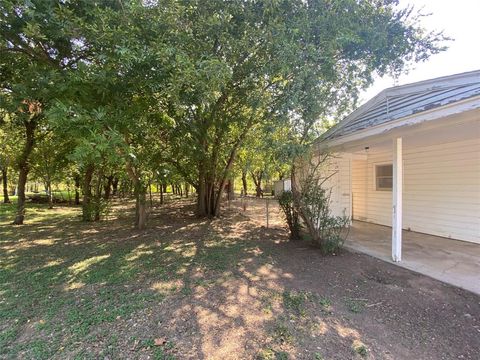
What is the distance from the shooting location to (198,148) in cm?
885

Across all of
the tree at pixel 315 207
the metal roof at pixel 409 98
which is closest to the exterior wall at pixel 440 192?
the metal roof at pixel 409 98

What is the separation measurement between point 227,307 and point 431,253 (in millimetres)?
4320

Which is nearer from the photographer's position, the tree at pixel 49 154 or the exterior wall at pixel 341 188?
the exterior wall at pixel 341 188

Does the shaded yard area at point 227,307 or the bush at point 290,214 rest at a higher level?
the bush at point 290,214

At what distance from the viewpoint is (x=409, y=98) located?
18.7 feet

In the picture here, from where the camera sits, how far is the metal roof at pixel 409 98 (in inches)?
174

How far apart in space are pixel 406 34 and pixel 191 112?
218 inches

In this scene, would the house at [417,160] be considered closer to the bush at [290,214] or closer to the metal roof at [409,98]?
the metal roof at [409,98]

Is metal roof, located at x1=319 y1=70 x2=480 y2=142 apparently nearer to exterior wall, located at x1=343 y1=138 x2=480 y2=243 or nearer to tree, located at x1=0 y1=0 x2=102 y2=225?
exterior wall, located at x1=343 y1=138 x2=480 y2=243

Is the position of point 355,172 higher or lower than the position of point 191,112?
lower

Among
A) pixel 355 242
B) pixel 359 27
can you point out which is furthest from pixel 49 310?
pixel 359 27

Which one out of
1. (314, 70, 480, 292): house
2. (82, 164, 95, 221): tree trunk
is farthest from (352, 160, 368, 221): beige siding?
(82, 164, 95, 221): tree trunk

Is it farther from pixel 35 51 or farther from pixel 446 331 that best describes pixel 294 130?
pixel 35 51

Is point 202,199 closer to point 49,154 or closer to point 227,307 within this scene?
point 49,154
